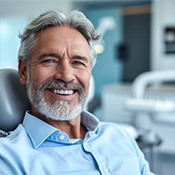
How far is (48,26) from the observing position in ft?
3.76

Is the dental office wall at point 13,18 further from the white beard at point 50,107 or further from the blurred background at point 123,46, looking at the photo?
the white beard at point 50,107

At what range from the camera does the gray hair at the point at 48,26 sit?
1141 mm

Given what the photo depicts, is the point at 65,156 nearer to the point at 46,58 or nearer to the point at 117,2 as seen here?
the point at 46,58

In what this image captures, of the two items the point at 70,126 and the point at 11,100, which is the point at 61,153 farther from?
the point at 11,100

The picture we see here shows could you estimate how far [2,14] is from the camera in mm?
5289

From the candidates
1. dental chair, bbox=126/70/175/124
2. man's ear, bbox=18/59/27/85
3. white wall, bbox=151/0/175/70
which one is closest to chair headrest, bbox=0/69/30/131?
man's ear, bbox=18/59/27/85

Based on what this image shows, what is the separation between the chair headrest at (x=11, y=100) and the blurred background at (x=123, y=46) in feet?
6.57

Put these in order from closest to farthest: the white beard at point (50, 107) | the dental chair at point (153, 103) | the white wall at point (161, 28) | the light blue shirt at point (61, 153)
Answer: the light blue shirt at point (61, 153), the white beard at point (50, 107), the dental chair at point (153, 103), the white wall at point (161, 28)

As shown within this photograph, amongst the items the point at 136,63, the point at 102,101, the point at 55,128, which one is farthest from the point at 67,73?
the point at 136,63

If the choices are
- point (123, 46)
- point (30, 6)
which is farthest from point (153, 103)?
point (30, 6)

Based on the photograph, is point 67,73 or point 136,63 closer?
point 67,73

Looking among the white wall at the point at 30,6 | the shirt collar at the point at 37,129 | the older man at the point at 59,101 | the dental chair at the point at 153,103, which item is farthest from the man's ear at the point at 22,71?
the white wall at the point at 30,6

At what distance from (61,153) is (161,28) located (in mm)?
3205

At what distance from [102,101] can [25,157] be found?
2.84m
